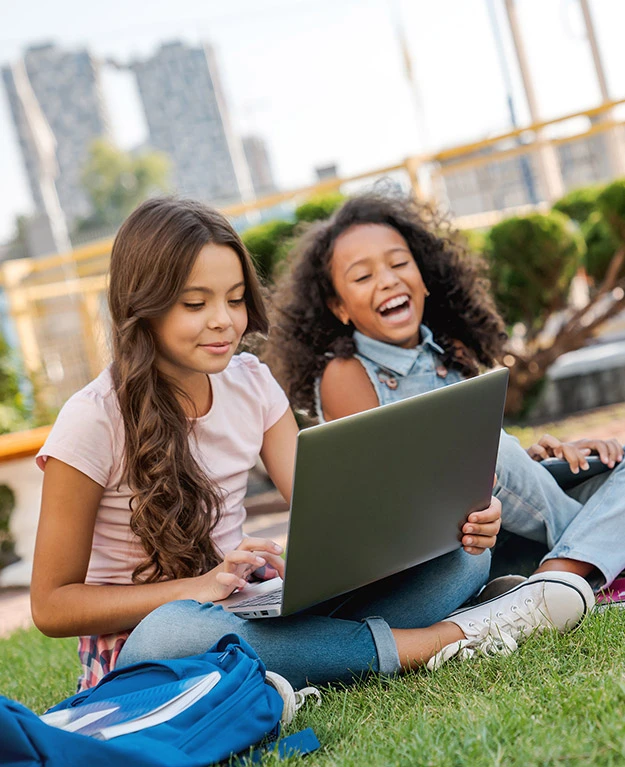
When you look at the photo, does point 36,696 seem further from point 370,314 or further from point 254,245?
point 254,245

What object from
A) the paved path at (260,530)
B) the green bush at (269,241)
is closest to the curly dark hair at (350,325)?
the paved path at (260,530)

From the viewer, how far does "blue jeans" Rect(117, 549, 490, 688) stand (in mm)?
1803

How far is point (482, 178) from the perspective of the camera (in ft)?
24.9

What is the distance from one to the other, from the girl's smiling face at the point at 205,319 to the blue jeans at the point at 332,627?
54 centimetres

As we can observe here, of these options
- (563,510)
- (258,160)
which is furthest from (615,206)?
(258,160)

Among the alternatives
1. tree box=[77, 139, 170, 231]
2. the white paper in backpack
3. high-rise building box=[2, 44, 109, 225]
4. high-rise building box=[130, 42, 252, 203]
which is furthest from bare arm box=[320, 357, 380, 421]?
high-rise building box=[2, 44, 109, 225]

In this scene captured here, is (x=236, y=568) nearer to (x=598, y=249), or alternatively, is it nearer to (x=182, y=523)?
(x=182, y=523)

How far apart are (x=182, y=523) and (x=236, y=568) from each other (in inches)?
9.9

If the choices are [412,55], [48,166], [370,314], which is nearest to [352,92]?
[412,55]

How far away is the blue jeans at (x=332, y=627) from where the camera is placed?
180 centimetres

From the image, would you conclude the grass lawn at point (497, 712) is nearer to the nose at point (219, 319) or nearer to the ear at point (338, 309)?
the nose at point (219, 319)

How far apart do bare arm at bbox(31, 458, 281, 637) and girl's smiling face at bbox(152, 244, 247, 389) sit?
35 cm

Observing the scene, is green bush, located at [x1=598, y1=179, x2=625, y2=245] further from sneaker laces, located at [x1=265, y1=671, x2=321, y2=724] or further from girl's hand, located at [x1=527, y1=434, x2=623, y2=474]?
sneaker laces, located at [x1=265, y1=671, x2=321, y2=724]

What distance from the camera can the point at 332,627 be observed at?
1.89 meters
